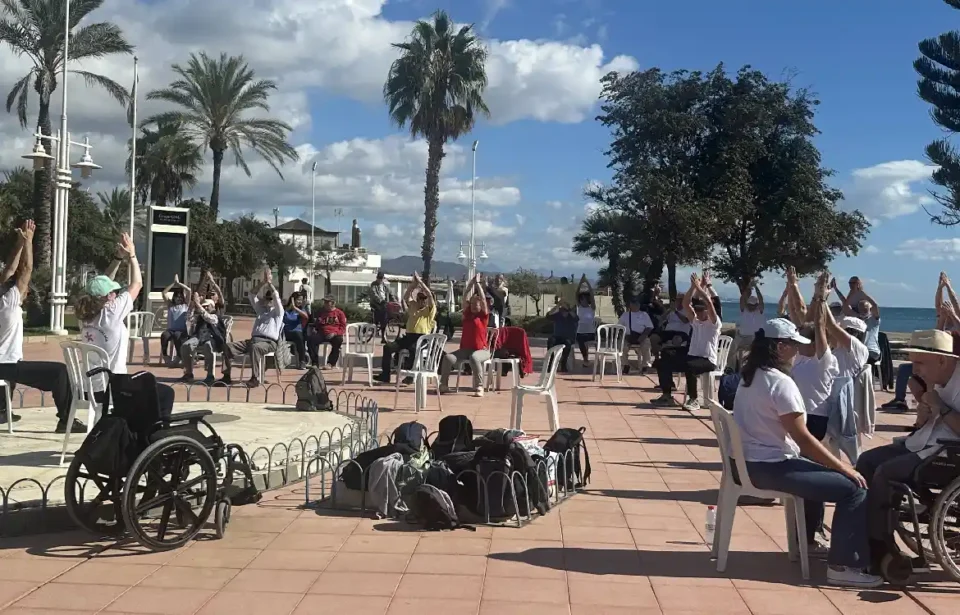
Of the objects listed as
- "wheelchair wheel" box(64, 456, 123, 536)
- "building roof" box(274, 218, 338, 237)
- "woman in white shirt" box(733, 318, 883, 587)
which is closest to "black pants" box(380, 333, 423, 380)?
"wheelchair wheel" box(64, 456, 123, 536)

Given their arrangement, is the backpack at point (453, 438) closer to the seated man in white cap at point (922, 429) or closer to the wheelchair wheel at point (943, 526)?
the seated man in white cap at point (922, 429)

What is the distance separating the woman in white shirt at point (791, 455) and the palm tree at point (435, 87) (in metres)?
29.3

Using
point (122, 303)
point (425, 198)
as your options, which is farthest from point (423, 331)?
point (425, 198)

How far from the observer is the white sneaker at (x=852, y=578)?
15.3 ft

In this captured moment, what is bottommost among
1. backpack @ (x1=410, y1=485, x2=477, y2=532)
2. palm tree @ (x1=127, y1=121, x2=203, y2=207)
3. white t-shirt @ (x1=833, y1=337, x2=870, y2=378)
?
backpack @ (x1=410, y1=485, x2=477, y2=532)

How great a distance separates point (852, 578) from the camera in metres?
4.68

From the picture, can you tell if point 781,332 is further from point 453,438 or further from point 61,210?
point 61,210

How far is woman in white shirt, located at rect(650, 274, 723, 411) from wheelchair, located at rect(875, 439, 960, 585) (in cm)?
612

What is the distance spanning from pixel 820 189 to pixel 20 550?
24804 mm

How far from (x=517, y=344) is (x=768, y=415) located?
875 centimetres

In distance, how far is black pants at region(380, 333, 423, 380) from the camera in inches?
530

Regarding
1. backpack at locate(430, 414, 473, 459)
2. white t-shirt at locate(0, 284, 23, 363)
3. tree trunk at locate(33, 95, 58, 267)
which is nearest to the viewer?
backpack at locate(430, 414, 473, 459)

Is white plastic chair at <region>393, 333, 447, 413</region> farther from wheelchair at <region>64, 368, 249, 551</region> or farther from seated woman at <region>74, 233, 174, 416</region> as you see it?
wheelchair at <region>64, 368, 249, 551</region>

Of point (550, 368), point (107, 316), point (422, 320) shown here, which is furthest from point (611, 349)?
point (107, 316)
